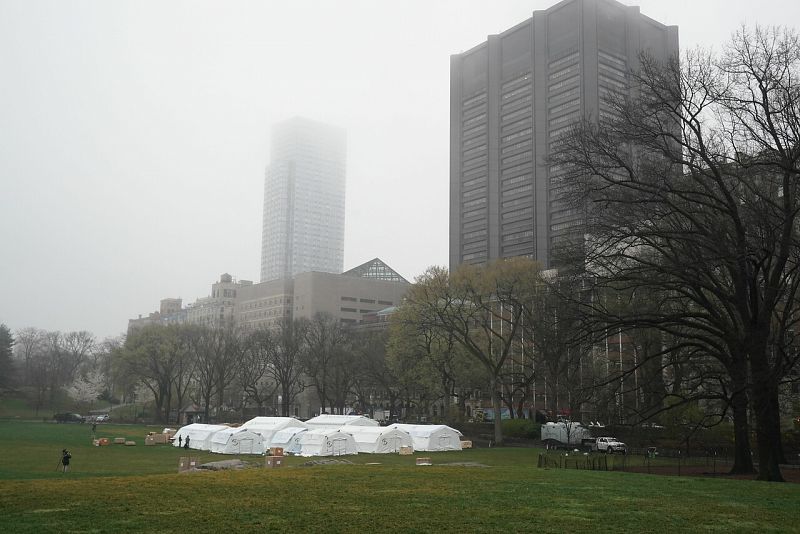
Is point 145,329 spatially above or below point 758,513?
above

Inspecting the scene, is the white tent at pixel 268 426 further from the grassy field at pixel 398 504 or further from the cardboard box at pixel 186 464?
the grassy field at pixel 398 504

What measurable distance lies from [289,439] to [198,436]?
28.2ft

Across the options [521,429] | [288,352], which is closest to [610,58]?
[288,352]

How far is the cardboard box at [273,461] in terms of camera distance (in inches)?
1499

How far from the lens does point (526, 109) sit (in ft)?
589

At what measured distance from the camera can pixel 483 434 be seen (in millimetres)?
76125

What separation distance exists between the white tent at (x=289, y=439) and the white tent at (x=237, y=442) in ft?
4.39

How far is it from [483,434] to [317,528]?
208 ft

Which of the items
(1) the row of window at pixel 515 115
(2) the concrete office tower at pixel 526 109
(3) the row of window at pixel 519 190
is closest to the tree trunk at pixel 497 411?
(2) the concrete office tower at pixel 526 109

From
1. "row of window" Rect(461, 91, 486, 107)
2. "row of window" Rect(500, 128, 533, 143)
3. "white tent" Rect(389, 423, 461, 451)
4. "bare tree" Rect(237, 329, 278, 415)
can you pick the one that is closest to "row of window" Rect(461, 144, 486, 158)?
"row of window" Rect(500, 128, 533, 143)

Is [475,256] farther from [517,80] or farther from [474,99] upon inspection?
[517,80]

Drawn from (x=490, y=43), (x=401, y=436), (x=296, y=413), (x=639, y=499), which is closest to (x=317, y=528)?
(x=639, y=499)

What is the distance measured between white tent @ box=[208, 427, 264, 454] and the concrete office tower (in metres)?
104

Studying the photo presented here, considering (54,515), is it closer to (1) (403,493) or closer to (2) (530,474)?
(1) (403,493)
